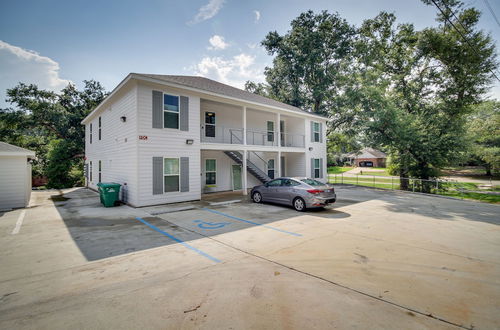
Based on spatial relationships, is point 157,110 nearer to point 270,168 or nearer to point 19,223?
point 19,223

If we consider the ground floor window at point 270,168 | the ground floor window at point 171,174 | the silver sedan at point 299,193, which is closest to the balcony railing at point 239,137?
the ground floor window at point 270,168

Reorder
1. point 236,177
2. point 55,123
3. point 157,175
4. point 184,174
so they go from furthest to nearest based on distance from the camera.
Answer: point 55,123 < point 236,177 < point 184,174 < point 157,175

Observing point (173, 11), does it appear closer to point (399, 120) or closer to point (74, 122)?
point (399, 120)

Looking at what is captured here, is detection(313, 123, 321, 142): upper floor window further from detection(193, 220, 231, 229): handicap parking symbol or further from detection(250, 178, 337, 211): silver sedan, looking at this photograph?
detection(193, 220, 231, 229): handicap parking symbol

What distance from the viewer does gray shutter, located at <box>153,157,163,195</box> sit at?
10.2 m

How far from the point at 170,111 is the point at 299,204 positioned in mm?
7648

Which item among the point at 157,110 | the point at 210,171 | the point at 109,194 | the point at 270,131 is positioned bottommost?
the point at 109,194

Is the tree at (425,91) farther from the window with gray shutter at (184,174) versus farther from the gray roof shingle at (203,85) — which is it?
the window with gray shutter at (184,174)

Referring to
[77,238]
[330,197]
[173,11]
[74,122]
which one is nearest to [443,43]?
[330,197]

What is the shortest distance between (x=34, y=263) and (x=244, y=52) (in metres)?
15.7

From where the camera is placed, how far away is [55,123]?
2308 cm

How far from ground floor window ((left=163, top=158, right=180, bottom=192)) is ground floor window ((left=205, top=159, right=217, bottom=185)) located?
3689mm

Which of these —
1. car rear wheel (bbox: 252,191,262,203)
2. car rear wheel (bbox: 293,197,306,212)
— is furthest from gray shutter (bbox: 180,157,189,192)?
car rear wheel (bbox: 293,197,306,212)

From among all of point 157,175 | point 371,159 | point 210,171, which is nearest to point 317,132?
point 210,171
